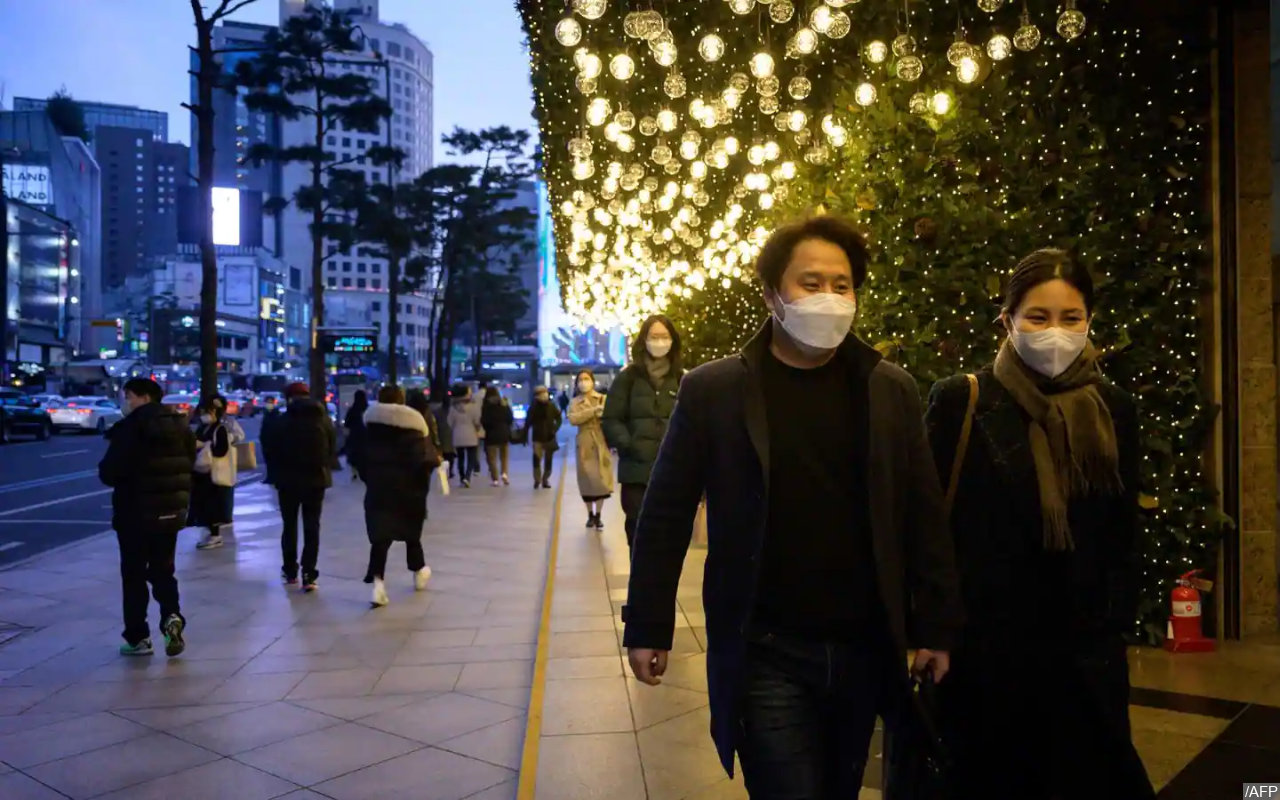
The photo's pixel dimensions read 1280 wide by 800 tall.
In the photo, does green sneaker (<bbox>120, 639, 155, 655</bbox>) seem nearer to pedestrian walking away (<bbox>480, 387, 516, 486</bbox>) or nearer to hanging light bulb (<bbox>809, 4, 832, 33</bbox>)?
hanging light bulb (<bbox>809, 4, 832, 33</bbox>)

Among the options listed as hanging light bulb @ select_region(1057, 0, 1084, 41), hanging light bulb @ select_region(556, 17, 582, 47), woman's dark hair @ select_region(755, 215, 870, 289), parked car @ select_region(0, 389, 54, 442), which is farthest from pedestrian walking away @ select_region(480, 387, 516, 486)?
parked car @ select_region(0, 389, 54, 442)

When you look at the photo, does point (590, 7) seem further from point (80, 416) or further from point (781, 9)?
point (80, 416)

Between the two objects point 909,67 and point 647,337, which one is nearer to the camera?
point 909,67

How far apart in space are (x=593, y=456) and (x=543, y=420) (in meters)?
7.53

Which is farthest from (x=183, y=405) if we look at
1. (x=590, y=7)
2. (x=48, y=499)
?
(x=590, y=7)

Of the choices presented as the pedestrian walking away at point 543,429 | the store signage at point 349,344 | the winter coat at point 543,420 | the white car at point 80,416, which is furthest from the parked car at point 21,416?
the winter coat at point 543,420

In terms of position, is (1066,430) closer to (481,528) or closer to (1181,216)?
(1181,216)

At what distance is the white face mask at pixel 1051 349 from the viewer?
2869 mm

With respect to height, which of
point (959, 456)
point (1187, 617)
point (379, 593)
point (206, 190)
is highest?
point (206, 190)

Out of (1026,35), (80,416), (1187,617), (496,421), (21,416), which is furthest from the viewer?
(80,416)

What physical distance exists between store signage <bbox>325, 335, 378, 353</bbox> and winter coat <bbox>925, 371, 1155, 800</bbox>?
88.2 feet

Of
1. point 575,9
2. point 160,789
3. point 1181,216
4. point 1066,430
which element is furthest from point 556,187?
point 1066,430

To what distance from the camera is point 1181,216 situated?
620 centimetres

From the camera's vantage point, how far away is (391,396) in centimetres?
885
